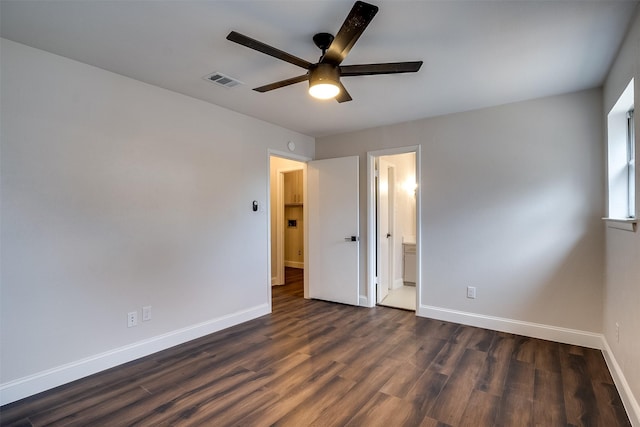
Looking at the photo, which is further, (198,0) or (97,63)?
(97,63)

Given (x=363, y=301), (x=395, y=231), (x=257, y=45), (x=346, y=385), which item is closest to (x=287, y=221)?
(x=395, y=231)

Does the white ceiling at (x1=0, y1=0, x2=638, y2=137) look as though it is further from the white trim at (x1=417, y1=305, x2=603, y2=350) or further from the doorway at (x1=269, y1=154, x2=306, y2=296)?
the doorway at (x1=269, y1=154, x2=306, y2=296)

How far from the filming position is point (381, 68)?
1.97m

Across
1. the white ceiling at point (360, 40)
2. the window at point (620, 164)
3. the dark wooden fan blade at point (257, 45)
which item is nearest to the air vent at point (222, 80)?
the white ceiling at point (360, 40)

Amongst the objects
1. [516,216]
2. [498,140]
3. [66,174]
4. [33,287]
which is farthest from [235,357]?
[498,140]

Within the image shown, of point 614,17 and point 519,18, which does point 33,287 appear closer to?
point 519,18

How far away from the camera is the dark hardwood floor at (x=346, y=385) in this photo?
1932mm

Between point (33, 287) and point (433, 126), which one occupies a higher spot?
point (433, 126)

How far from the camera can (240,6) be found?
1767 mm

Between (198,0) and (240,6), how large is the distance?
0.74ft

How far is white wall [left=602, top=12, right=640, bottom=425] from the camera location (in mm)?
1817

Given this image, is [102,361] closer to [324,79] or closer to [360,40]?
[324,79]

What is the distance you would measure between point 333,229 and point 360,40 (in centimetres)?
273

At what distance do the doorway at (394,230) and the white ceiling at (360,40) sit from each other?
4.57 ft
